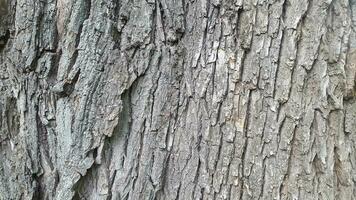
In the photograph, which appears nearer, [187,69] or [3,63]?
[187,69]

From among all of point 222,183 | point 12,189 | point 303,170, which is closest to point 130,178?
point 222,183

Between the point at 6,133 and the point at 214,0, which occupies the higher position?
the point at 214,0

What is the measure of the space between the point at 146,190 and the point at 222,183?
0.24m

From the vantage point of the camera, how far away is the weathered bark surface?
1.15 m

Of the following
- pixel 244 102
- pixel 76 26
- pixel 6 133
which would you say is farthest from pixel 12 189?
pixel 244 102

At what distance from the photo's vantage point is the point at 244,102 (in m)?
1.17

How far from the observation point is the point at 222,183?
120 centimetres

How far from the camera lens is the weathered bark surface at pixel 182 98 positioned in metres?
1.15

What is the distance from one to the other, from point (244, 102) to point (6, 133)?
2.62 ft

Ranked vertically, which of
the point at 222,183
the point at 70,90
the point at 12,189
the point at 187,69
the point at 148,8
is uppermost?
the point at 148,8

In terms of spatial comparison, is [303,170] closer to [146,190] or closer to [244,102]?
[244,102]

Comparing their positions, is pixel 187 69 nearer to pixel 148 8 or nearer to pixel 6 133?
pixel 148 8

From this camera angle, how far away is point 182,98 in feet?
4.04

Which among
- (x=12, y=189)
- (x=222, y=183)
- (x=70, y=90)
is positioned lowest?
(x=12, y=189)
